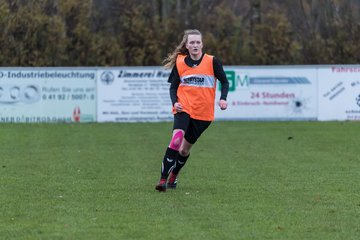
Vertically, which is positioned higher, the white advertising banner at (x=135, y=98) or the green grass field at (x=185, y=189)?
the green grass field at (x=185, y=189)

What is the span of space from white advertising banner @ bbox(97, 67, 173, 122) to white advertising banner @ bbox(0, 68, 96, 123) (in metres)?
Result: 0.36

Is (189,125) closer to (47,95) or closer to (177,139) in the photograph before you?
(177,139)

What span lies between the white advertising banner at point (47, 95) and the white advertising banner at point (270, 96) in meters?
4.18

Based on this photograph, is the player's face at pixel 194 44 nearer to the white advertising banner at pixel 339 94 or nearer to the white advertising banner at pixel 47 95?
the white advertising banner at pixel 47 95

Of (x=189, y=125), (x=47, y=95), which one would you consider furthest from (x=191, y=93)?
(x=47, y=95)

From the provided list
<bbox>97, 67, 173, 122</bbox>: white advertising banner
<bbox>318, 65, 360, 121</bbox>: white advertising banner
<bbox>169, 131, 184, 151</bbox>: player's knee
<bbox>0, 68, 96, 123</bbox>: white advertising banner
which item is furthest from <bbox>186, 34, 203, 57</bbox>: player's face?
<bbox>318, 65, 360, 121</bbox>: white advertising banner

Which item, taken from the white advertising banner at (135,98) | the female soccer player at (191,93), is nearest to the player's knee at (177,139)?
the female soccer player at (191,93)

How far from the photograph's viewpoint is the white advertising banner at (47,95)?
26984 millimetres

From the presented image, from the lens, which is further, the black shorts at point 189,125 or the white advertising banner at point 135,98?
the white advertising banner at point 135,98

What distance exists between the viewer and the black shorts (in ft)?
→ 35.5

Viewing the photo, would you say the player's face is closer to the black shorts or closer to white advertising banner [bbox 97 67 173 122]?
the black shorts

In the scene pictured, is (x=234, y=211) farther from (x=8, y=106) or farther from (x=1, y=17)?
(x=1, y=17)

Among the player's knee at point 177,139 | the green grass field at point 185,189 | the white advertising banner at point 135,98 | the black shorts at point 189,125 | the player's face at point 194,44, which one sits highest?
the player's face at point 194,44

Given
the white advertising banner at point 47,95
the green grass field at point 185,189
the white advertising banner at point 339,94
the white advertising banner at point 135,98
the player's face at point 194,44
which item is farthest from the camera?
the white advertising banner at point 339,94
